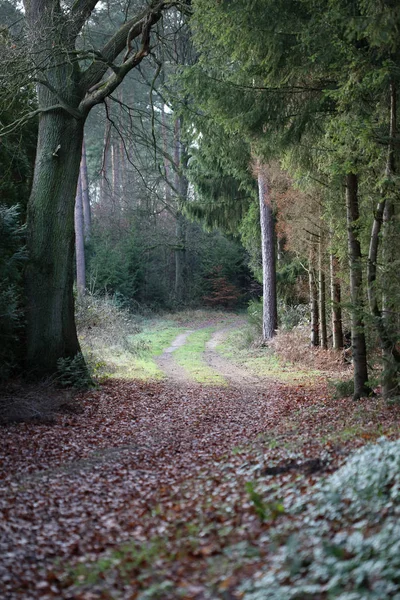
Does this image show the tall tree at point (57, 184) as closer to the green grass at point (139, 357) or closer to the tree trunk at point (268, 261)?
the green grass at point (139, 357)

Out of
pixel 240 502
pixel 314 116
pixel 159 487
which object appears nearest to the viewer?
pixel 240 502

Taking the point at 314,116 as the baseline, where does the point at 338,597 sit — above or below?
below

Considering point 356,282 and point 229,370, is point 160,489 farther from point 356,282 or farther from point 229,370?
point 229,370

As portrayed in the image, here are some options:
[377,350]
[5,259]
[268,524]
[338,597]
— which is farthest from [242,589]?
[5,259]

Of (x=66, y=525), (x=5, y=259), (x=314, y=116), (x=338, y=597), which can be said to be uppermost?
(x=314, y=116)

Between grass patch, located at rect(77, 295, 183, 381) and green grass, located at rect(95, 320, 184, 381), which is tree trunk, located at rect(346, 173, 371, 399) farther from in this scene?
grass patch, located at rect(77, 295, 183, 381)

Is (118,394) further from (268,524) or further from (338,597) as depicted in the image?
(338,597)

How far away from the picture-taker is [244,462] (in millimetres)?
6453

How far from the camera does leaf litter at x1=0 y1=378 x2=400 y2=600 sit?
3867 millimetres

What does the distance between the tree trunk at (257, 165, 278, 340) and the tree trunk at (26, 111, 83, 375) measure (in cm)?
822

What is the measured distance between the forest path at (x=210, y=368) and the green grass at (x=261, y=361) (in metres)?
0.29

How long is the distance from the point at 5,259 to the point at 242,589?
868 centimetres

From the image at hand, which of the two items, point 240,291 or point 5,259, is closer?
point 5,259

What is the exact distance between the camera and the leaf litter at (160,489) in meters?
3.87
